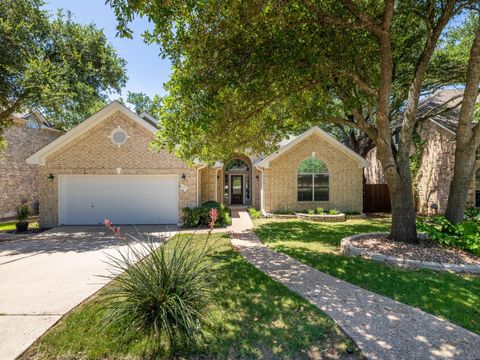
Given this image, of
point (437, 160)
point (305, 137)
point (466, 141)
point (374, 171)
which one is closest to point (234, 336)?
point (466, 141)

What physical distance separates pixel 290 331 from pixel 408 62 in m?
13.3

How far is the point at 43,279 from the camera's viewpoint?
5.86 meters

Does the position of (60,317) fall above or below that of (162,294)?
below

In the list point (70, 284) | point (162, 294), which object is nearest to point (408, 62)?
point (162, 294)

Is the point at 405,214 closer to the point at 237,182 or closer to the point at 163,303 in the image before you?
the point at 163,303

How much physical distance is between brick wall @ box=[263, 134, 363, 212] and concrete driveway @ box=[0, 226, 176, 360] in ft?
25.9

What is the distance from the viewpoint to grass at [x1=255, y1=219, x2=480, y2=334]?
169 inches

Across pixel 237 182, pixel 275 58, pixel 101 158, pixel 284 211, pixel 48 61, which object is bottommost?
pixel 284 211

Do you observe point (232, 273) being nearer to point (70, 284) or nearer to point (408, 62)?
point (70, 284)

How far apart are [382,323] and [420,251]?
4.39 m

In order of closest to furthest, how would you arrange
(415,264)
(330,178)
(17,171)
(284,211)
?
(415,264) → (284,211) → (330,178) → (17,171)

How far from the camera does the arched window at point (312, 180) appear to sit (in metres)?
16.1

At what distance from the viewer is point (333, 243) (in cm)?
925

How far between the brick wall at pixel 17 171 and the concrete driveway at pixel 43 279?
9386mm
